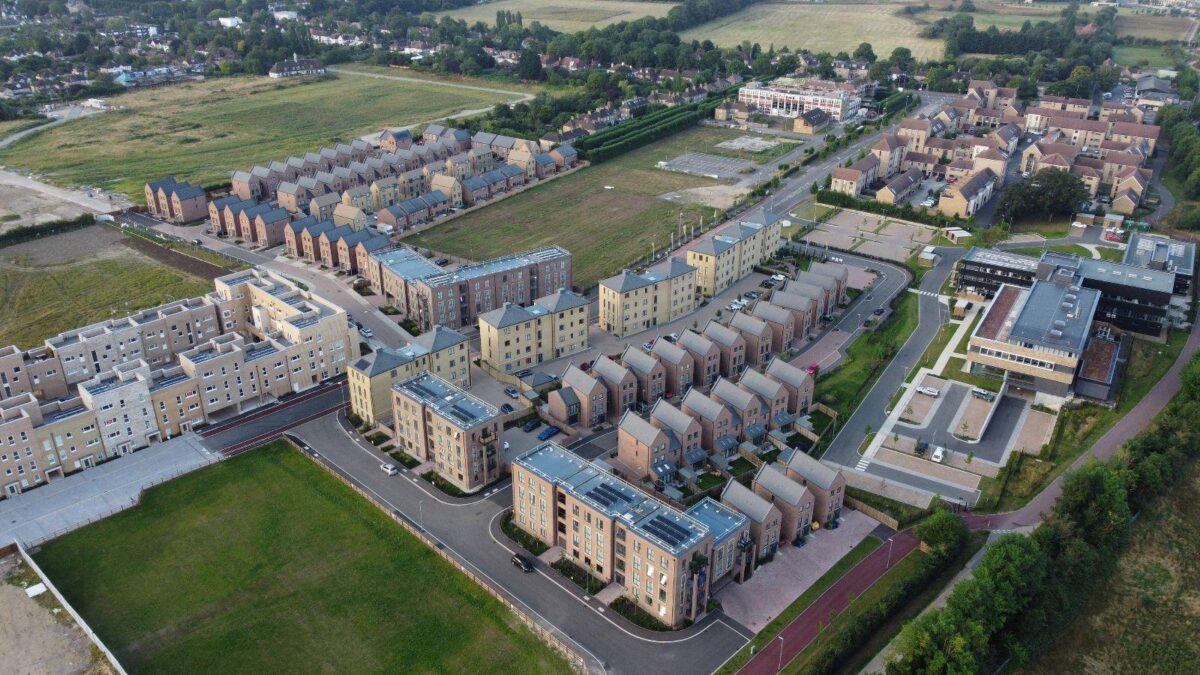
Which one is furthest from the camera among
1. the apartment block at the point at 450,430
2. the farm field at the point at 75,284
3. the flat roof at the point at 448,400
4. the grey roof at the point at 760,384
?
the farm field at the point at 75,284

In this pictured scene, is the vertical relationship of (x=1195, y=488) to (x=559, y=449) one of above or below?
below

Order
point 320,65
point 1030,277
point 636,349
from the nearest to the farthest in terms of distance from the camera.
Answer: point 636,349 → point 1030,277 → point 320,65

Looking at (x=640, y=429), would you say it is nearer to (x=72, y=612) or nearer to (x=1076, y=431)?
(x=1076, y=431)

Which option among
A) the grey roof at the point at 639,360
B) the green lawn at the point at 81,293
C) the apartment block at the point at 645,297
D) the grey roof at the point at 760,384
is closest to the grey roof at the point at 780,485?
the grey roof at the point at 760,384

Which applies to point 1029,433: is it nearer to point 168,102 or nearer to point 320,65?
point 168,102

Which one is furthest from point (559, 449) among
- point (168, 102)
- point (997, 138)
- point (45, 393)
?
point (168, 102)

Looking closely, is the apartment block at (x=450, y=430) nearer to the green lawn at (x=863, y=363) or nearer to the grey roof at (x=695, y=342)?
the grey roof at (x=695, y=342)

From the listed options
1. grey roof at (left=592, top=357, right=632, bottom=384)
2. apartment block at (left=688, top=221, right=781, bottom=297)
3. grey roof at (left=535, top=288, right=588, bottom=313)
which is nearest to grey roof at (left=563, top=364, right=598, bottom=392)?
grey roof at (left=592, top=357, right=632, bottom=384)
